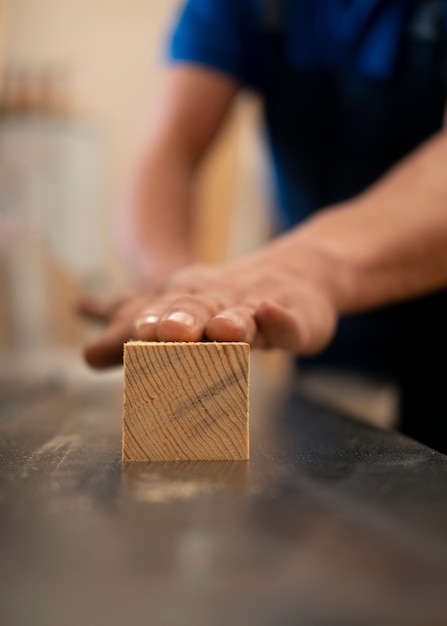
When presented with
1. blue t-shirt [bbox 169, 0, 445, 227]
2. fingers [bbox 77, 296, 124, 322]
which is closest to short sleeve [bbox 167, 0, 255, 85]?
blue t-shirt [bbox 169, 0, 445, 227]

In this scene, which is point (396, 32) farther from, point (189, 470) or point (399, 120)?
point (189, 470)

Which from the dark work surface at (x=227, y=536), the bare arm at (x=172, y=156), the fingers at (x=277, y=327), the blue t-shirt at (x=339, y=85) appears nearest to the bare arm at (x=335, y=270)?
the fingers at (x=277, y=327)

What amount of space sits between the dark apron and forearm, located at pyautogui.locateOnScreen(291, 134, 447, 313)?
37 centimetres

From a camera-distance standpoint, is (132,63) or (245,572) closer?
(245,572)

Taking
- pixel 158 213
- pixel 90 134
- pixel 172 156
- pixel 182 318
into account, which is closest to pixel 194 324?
pixel 182 318

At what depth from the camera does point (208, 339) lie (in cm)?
52

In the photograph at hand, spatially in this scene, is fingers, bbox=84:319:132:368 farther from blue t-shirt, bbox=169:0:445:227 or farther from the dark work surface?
blue t-shirt, bbox=169:0:445:227

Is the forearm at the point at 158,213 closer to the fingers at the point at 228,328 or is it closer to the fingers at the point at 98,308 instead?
the fingers at the point at 98,308

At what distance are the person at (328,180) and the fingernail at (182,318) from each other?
9 centimetres

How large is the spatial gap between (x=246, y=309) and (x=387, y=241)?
216 millimetres

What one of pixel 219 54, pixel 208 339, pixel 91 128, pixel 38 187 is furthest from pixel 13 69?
pixel 208 339

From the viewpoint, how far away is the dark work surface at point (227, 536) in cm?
27

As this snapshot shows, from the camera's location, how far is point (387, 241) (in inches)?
27.8

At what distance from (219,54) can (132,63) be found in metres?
2.90
